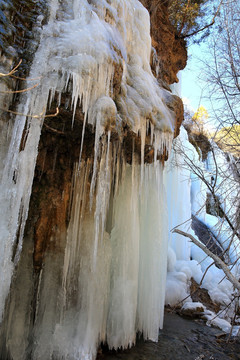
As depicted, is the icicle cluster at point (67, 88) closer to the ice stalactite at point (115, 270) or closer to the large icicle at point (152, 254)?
the ice stalactite at point (115, 270)

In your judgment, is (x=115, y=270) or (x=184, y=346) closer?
(x=115, y=270)

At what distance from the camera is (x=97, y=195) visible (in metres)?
3.06

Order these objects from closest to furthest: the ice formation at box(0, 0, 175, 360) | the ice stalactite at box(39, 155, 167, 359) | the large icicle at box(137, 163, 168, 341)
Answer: the ice formation at box(0, 0, 175, 360), the ice stalactite at box(39, 155, 167, 359), the large icicle at box(137, 163, 168, 341)

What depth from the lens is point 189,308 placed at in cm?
629

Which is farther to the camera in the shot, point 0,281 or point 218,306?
point 218,306

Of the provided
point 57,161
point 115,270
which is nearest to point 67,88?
point 57,161

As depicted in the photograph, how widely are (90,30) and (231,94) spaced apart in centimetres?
194

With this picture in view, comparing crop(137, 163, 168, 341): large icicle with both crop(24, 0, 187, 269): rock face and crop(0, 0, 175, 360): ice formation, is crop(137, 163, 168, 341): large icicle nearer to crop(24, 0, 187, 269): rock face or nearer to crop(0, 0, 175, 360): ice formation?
crop(0, 0, 175, 360): ice formation

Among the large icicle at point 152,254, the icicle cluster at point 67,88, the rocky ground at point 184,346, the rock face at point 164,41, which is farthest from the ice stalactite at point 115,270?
the rock face at point 164,41

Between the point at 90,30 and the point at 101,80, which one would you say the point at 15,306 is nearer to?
the point at 101,80

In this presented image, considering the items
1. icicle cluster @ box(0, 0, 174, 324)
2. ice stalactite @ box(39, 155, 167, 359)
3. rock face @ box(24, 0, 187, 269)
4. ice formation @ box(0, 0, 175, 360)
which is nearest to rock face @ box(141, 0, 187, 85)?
ice formation @ box(0, 0, 175, 360)

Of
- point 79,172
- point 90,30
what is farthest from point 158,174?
point 90,30

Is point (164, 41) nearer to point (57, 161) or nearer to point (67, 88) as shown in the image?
point (57, 161)

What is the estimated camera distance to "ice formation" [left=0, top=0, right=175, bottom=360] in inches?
95.2
